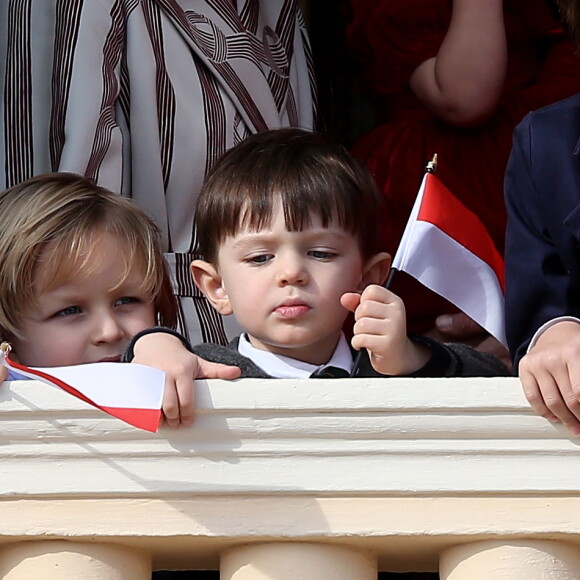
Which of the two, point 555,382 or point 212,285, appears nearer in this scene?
point 555,382

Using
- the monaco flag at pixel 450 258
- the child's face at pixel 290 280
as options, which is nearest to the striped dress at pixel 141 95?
the child's face at pixel 290 280

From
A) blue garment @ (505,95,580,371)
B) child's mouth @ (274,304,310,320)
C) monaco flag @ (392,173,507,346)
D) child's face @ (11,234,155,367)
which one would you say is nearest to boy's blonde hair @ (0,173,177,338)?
child's face @ (11,234,155,367)

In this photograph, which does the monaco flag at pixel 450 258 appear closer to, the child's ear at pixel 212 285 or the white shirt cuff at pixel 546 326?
the white shirt cuff at pixel 546 326

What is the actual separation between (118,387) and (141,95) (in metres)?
0.97

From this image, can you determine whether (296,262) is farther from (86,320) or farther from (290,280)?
(86,320)

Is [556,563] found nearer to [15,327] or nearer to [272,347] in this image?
[272,347]

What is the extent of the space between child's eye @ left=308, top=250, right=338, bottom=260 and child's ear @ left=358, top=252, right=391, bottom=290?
0.08 meters

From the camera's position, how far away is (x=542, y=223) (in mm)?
1920

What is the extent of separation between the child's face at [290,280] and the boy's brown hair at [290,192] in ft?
0.06

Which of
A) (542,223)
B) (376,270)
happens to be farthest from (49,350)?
(542,223)

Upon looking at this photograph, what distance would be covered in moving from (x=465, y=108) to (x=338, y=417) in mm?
1092

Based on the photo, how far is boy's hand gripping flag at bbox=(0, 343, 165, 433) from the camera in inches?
60.3

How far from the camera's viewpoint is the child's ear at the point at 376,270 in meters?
2.10

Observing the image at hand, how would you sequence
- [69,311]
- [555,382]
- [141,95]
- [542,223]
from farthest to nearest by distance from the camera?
[141,95], [69,311], [542,223], [555,382]
